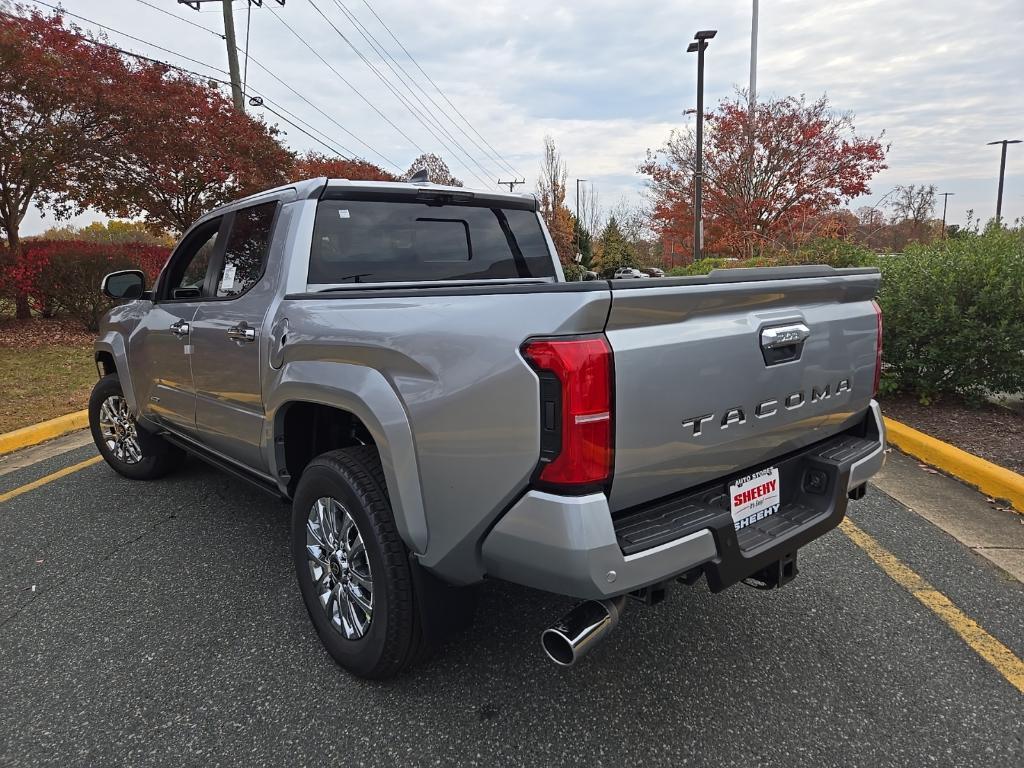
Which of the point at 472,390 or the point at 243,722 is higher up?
the point at 472,390

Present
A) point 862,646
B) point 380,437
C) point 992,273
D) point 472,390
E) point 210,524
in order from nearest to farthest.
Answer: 1. point 472,390
2. point 380,437
3. point 862,646
4. point 210,524
5. point 992,273

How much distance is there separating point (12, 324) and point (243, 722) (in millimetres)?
12518

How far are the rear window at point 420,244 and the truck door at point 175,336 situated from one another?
3.16 ft

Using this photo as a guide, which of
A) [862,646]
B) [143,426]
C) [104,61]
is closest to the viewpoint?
[862,646]

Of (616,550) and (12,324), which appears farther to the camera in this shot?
(12,324)

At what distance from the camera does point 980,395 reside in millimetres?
5562

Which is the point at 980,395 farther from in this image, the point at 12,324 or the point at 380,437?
the point at 12,324

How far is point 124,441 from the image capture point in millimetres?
4754

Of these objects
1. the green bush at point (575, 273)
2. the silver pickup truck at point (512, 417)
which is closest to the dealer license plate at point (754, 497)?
the silver pickup truck at point (512, 417)

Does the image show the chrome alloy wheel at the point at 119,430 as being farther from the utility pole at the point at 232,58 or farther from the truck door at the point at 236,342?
the utility pole at the point at 232,58

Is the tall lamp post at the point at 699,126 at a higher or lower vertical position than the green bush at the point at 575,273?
higher

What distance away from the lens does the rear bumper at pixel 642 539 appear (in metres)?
1.71

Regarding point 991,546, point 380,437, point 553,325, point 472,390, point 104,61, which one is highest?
point 104,61

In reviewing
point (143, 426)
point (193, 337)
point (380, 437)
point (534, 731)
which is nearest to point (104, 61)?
point (143, 426)
